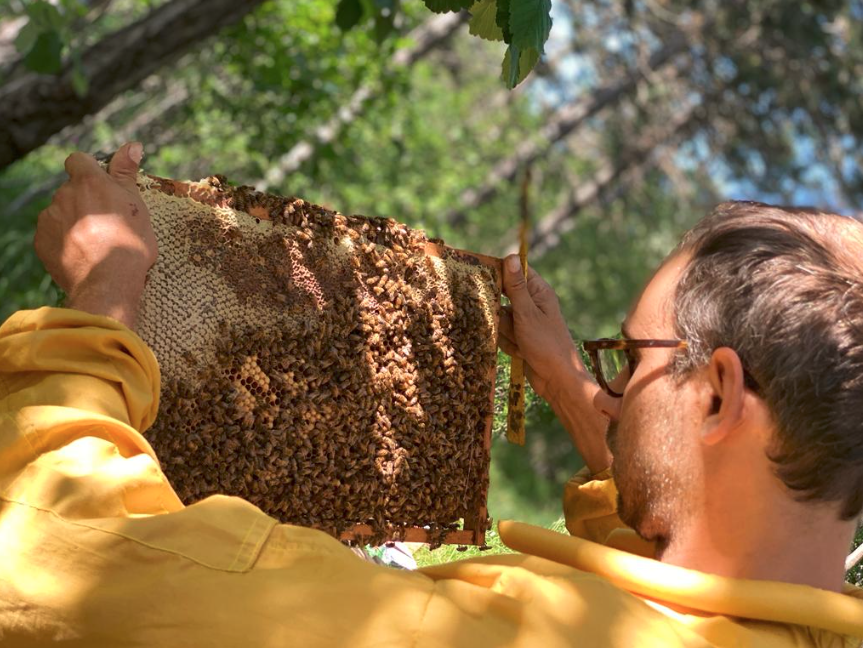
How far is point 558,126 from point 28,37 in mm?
11177

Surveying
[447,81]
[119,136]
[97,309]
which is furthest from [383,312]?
[447,81]

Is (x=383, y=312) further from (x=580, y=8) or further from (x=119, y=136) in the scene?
(x=580, y=8)

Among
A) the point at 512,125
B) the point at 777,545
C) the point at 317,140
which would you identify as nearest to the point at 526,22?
the point at 777,545

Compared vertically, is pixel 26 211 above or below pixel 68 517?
below

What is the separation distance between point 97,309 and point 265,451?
43 cm

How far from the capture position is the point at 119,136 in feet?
28.6

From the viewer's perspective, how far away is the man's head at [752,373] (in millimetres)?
1601

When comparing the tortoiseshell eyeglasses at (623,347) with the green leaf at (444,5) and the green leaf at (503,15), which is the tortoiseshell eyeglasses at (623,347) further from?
the green leaf at (444,5)

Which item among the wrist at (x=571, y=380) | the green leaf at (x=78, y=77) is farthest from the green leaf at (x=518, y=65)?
the green leaf at (x=78, y=77)

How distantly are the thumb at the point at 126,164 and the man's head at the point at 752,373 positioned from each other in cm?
93

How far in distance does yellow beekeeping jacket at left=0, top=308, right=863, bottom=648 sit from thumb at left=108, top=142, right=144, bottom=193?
0.31 m

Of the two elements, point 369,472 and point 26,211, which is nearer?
point 369,472

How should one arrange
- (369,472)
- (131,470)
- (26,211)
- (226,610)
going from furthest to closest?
1. (26,211)
2. (369,472)
3. (131,470)
4. (226,610)

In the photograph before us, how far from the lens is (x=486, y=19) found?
6.93 ft
